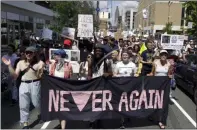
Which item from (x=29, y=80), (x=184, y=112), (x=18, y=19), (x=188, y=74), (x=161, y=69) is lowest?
(x=184, y=112)

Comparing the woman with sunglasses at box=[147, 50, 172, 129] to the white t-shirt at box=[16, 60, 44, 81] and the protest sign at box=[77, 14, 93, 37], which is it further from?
the protest sign at box=[77, 14, 93, 37]

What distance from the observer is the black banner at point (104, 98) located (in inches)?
257

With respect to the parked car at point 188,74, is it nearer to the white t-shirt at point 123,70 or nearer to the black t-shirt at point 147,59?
the black t-shirt at point 147,59

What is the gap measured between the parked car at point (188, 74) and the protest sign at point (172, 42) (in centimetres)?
454

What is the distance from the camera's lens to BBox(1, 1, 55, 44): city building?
2590 cm

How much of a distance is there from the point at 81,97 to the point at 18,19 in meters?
25.9

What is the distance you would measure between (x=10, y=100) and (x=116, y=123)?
367cm

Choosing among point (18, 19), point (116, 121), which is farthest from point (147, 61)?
point (18, 19)

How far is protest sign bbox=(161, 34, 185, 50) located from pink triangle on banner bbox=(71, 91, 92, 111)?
11357 millimetres

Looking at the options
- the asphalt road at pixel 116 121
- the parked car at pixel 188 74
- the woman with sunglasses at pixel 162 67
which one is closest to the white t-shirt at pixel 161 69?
the woman with sunglasses at pixel 162 67

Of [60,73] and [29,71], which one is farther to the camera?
[60,73]

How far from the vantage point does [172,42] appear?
57.3 ft

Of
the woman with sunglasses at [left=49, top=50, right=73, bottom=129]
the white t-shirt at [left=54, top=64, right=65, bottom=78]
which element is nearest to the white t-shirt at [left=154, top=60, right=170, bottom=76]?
the woman with sunglasses at [left=49, top=50, right=73, bottom=129]

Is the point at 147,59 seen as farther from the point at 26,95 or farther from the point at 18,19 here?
the point at 18,19
